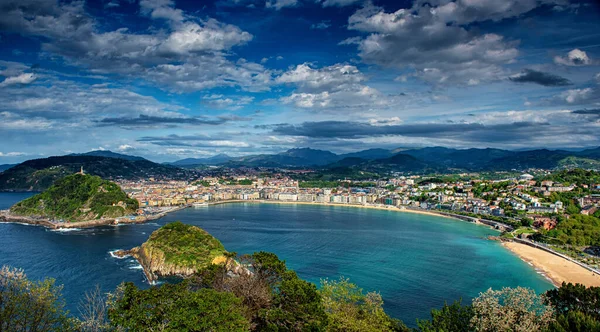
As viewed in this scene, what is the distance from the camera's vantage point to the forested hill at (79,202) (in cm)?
3994

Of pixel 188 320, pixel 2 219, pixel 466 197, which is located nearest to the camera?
pixel 188 320

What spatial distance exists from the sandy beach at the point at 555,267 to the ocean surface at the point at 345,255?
768mm

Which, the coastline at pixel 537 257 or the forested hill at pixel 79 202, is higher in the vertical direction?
the forested hill at pixel 79 202

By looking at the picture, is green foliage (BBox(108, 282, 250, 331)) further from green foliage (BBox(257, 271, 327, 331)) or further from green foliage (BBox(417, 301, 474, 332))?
green foliage (BBox(417, 301, 474, 332))

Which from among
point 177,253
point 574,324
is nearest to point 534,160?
point 177,253

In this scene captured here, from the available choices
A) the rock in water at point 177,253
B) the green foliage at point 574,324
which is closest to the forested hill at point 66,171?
the rock in water at point 177,253

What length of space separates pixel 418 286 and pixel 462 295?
2.00m

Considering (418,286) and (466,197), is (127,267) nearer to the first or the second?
(418,286)

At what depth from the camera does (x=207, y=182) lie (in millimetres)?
85562

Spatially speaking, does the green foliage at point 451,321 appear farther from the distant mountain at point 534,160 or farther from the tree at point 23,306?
the distant mountain at point 534,160

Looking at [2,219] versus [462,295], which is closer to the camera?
[462,295]

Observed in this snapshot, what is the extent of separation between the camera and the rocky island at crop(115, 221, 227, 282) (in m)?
20.7

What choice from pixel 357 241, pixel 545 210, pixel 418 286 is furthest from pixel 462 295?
pixel 545 210

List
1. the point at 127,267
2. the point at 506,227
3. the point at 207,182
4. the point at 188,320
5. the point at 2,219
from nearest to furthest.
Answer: the point at 188,320 < the point at 127,267 < the point at 506,227 < the point at 2,219 < the point at 207,182
